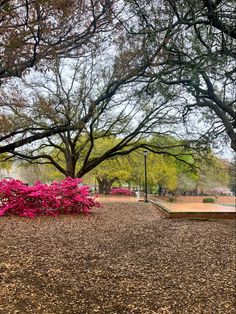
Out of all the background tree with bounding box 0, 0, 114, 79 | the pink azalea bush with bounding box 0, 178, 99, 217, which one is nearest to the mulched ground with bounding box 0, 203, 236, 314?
the pink azalea bush with bounding box 0, 178, 99, 217

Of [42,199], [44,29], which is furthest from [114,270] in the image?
[42,199]

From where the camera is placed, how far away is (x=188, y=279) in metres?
4.51

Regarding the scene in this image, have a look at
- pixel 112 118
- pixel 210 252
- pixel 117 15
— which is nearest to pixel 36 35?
pixel 117 15

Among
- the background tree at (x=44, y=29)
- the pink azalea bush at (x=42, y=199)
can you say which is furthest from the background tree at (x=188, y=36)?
the pink azalea bush at (x=42, y=199)

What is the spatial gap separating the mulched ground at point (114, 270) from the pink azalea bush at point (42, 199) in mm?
1966

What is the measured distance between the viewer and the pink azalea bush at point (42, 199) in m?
10.1

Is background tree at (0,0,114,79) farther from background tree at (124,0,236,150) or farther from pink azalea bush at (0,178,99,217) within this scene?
pink azalea bush at (0,178,99,217)

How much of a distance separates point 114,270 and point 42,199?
6.07m

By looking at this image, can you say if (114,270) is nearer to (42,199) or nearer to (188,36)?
(188,36)

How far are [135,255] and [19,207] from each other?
18.0ft

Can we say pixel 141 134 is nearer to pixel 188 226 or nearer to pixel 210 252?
pixel 188 226

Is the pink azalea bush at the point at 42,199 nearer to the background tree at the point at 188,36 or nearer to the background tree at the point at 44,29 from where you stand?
the background tree at the point at 188,36

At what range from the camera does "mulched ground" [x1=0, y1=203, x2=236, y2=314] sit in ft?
11.7

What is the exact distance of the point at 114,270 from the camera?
4.71m
